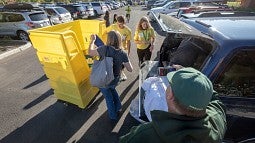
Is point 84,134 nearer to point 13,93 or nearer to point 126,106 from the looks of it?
point 126,106

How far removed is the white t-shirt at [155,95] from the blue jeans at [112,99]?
168cm

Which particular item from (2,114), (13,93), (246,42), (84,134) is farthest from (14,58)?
(246,42)

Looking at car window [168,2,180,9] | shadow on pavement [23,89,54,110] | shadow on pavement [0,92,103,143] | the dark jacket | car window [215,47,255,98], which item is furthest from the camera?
car window [168,2,180,9]

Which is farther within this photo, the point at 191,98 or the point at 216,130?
the point at 216,130

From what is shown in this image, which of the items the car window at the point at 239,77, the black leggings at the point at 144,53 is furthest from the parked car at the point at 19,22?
the car window at the point at 239,77

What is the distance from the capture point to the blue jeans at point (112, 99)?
4.76m

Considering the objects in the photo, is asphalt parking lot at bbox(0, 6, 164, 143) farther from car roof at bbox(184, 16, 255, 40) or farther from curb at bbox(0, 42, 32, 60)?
curb at bbox(0, 42, 32, 60)

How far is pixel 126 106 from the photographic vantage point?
224 inches

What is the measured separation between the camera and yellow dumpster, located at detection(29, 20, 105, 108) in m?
4.73

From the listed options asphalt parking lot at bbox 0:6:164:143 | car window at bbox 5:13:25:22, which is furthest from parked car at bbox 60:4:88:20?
asphalt parking lot at bbox 0:6:164:143

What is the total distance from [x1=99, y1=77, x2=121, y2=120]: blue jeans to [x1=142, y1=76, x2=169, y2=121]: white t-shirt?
1.68 metres

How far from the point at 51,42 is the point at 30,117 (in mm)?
1685

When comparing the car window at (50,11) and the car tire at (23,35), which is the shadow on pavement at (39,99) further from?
the car window at (50,11)

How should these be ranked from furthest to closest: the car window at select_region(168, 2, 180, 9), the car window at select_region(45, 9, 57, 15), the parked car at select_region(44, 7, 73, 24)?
1. the car window at select_region(168, 2, 180, 9)
2. the car window at select_region(45, 9, 57, 15)
3. the parked car at select_region(44, 7, 73, 24)
